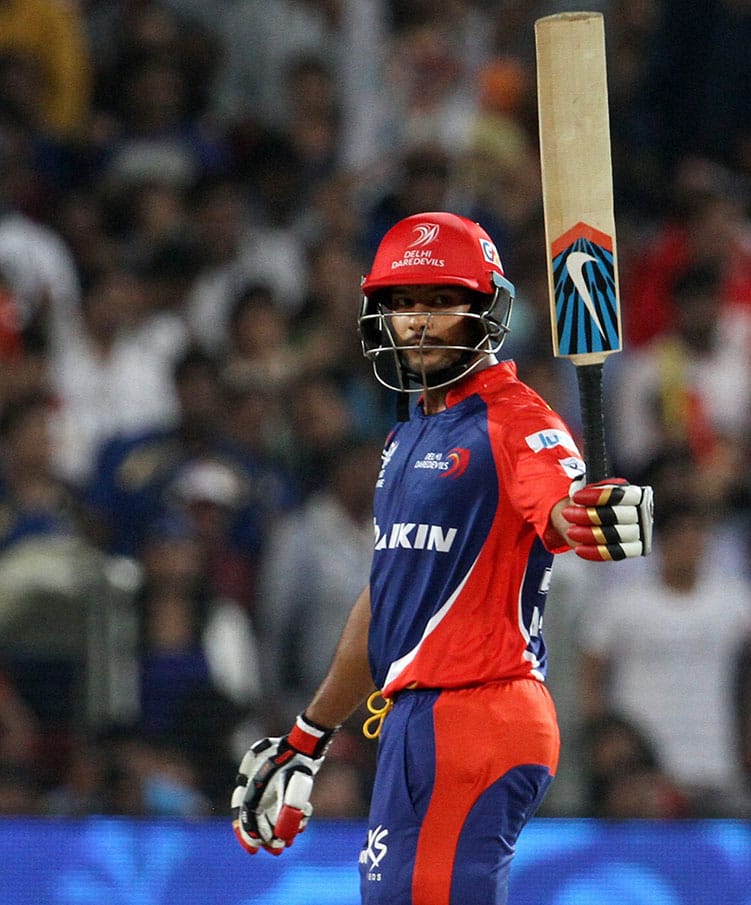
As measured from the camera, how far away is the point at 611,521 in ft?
11.7

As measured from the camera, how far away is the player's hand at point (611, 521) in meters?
3.57

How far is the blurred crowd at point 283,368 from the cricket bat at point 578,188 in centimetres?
292

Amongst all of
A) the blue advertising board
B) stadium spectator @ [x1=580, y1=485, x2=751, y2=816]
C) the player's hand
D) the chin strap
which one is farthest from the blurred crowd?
the player's hand

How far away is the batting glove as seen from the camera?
4.43 metres

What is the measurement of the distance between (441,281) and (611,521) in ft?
2.71

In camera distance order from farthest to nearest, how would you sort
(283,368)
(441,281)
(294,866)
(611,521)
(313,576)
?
Result: 1. (283,368)
2. (313,576)
3. (294,866)
4. (441,281)
5. (611,521)

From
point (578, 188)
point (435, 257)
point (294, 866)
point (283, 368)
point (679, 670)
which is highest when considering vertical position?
point (578, 188)

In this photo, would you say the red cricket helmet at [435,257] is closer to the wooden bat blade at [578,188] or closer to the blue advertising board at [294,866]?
the wooden bat blade at [578,188]

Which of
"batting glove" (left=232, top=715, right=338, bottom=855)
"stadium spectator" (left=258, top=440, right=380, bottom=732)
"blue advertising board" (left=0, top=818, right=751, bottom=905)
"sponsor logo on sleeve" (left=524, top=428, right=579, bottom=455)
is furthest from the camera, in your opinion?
"stadium spectator" (left=258, top=440, right=380, bottom=732)

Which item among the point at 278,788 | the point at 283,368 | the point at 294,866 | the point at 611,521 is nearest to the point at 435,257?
the point at 611,521

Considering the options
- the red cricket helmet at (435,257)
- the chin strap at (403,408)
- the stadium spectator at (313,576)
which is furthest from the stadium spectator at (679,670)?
the red cricket helmet at (435,257)

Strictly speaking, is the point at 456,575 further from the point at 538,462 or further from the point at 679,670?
the point at 679,670

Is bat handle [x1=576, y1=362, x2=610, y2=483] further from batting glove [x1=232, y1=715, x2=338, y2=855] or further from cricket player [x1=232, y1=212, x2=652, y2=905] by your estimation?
batting glove [x1=232, y1=715, x2=338, y2=855]

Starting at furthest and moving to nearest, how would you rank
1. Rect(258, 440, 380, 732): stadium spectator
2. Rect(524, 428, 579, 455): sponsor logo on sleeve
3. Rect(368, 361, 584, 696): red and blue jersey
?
Rect(258, 440, 380, 732): stadium spectator < Rect(368, 361, 584, 696): red and blue jersey < Rect(524, 428, 579, 455): sponsor logo on sleeve
